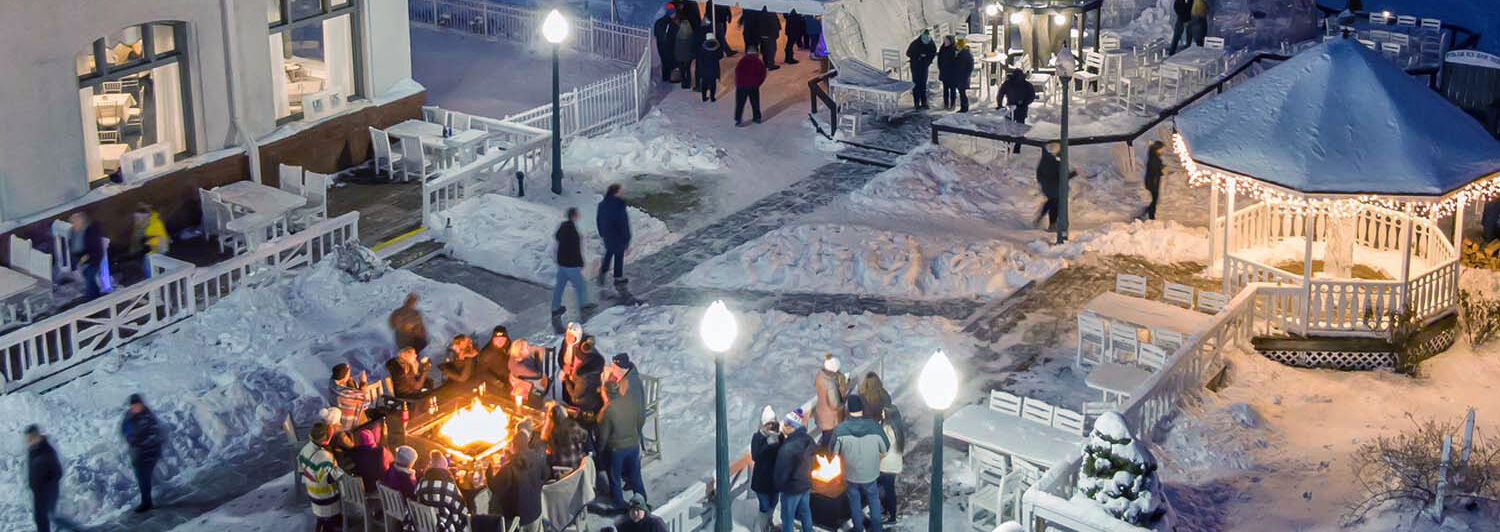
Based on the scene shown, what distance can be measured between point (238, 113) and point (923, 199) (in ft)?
29.5

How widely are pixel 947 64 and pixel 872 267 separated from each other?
7.61 meters

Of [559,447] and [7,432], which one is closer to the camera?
[559,447]

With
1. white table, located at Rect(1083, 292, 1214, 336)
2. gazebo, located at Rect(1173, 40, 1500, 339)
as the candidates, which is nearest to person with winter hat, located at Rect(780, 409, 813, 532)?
white table, located at Rect(1083, 292, 1214, 336)

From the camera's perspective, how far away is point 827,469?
1519 centimetres

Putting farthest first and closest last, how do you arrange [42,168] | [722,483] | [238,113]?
[238,113] < [42,168] < [722,483]

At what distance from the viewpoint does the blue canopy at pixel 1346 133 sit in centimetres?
1930

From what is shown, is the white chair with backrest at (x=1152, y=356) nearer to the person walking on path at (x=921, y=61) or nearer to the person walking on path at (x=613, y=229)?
the person walking on path at (x=613, y=229)

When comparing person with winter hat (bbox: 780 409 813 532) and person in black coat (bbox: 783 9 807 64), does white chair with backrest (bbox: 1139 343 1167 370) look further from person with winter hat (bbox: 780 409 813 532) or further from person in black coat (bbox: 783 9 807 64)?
person in black coat (bbox: 783 9 807 64)

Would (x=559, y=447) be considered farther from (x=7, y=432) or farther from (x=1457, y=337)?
(x=1457, y=337)

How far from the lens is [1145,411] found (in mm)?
17016

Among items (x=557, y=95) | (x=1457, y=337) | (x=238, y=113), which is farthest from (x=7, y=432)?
(x=1457, y=337)

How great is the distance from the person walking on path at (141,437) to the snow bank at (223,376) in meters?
0.55

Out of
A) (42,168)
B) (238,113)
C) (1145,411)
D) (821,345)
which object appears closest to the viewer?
(1145,411)

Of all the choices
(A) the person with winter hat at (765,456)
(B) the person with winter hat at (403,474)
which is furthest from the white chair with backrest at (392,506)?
(A) the person with winter hat at (765,456)
